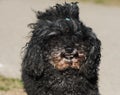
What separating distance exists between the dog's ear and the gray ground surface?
0.88m

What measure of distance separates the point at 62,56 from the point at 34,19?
4174mm

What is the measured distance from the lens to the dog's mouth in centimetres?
719

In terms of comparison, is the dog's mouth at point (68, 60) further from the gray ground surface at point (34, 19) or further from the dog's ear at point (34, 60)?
the gray ground surface at point (34, 19)

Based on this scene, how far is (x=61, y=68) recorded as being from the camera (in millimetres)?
7352

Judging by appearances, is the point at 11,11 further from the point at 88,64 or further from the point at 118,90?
the point at 88,64

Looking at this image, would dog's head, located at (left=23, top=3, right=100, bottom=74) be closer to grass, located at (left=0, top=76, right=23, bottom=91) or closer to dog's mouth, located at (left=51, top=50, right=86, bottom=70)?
dog's mouth, located at (left=51, top=50, right=86, bottom=70)

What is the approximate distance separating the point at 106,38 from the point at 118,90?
12.8ft

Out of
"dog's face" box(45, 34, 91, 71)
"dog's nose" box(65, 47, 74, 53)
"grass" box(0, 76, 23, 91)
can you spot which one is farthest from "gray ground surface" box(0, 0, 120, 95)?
"dog's nose" box(65, 47, 74, 53)

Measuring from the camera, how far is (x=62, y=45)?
7.26 m

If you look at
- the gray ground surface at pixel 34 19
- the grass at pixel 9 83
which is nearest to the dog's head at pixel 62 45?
the gray ground surface at pixel 34 19

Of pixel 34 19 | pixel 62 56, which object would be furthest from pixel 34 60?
pixel 34 19

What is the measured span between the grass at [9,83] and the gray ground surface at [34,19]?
0.65 feet

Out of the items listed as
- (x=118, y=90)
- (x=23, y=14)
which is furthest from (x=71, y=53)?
(x=23, y=14)

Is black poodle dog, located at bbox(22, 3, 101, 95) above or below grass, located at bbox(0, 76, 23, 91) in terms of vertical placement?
above
